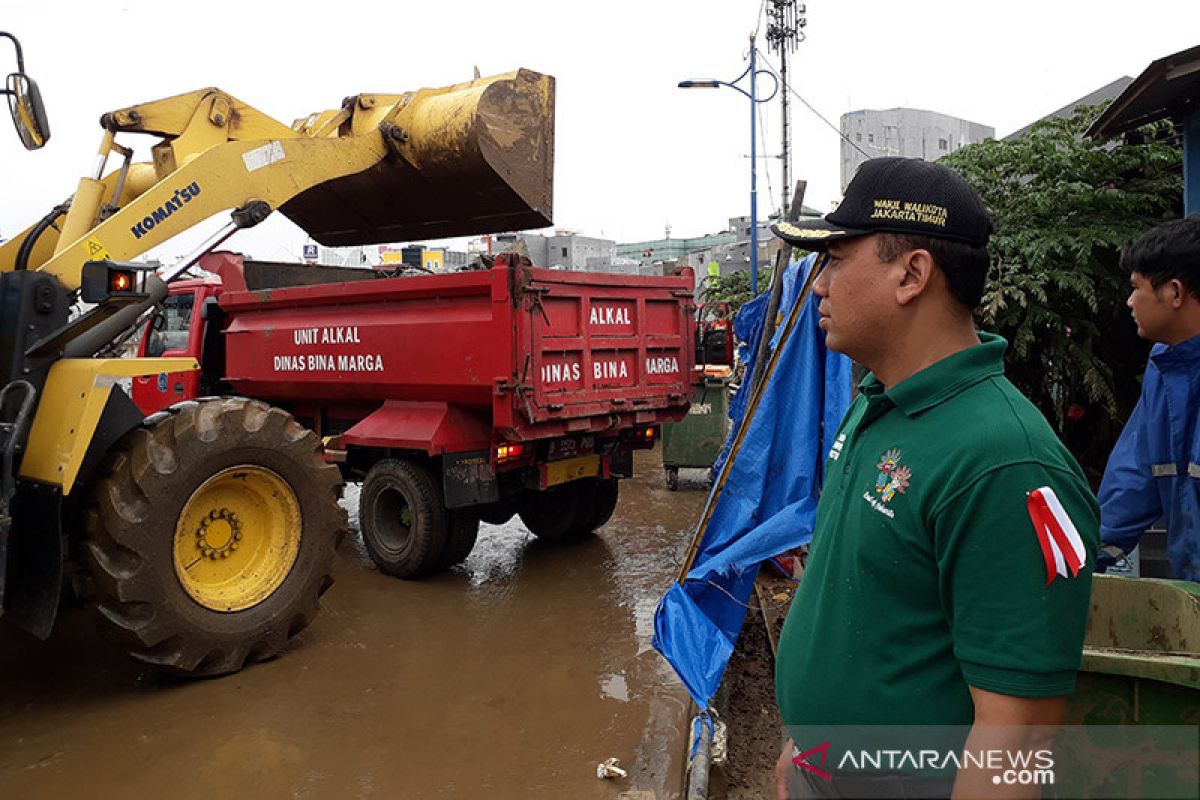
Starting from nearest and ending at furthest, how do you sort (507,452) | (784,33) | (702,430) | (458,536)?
1. (507,452)
2. (458,536)
3. (702,430)
4. (784,33)

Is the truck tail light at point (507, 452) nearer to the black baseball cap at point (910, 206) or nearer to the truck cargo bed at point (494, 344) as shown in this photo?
the truck cargo bed at point (494, 344)

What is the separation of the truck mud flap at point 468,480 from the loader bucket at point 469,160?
1.70m

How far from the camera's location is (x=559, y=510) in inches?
268

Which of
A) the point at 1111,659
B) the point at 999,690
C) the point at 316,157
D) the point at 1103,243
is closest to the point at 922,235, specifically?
the point at 999,690

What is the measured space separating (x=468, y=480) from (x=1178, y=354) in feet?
13.4

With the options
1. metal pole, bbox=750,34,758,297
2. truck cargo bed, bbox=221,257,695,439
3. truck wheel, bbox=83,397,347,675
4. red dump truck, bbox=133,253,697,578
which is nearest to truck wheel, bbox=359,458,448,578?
red dump truck, bbox=133,253,697,578

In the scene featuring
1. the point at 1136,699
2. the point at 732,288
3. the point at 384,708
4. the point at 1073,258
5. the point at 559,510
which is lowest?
the point at 384,708

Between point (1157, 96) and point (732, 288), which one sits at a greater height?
point (1157, 96)

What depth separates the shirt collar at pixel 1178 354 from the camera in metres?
2.41

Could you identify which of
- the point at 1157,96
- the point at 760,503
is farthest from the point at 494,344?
the point at 1157,96

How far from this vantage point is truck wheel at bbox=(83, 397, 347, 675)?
3.74m

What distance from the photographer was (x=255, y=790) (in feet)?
10.3

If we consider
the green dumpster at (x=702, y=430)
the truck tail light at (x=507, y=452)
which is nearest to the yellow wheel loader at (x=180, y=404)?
the truck tail light at (x=507, y=452)

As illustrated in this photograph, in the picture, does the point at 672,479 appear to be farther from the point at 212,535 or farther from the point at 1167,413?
the point at 1167,413
